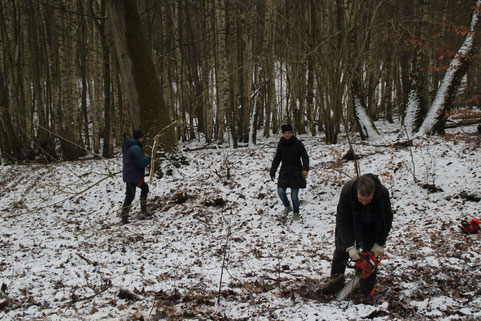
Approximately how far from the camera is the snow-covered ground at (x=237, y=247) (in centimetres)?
378

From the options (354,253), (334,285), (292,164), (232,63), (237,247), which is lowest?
(237,247)

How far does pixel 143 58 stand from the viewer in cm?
922

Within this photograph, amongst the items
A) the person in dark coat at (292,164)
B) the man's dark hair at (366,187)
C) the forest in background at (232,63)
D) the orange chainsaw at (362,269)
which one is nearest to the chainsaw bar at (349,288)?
the orange chainsaw at (362,269)

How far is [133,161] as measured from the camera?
729cm

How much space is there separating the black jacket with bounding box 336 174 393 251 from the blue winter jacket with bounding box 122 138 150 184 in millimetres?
4824

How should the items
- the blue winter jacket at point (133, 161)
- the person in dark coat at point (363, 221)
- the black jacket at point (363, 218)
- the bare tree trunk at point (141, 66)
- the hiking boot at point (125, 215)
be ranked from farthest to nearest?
the bare tree trunk at point (141, 66) → the hiking boot at point (125, 215) → the blue winter jacket at point (133, 161) → the black jacket at point (363, 218) → the person in dark coat at point (363, 221)

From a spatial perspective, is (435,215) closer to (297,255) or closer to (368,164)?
(368,164)

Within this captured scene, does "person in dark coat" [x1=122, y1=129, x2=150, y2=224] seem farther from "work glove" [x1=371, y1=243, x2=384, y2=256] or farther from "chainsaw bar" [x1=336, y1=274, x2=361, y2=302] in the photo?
"work glove" [x1=371, y1=243, x2=384, y2=256]

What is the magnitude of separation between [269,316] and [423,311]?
162 cm

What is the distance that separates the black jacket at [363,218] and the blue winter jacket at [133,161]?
4.82 meters

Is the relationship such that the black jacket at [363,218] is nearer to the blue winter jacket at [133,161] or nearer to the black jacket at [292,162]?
the black jacket at [292,162]

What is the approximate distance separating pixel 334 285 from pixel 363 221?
919 millimetres

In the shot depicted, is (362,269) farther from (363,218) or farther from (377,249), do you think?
(363,218)

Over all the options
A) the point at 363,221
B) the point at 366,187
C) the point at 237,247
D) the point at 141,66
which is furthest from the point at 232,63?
the point at 366,187
